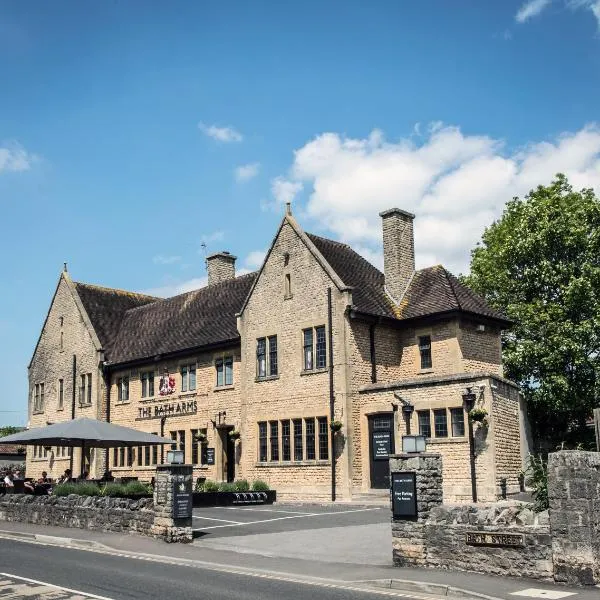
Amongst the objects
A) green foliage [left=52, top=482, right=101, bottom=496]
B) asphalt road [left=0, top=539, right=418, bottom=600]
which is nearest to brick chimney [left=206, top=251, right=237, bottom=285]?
green foliage [left=52, top=482, right=101, bottom=496]

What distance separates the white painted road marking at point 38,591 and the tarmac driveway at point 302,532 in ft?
17.3

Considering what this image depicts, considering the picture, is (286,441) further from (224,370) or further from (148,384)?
(148,384)

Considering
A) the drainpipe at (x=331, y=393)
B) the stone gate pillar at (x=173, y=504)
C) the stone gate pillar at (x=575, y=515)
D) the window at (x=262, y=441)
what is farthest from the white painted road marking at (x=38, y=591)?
the window at (x=262, y=441)

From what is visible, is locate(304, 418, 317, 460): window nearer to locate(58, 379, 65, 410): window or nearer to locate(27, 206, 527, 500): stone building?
locate(27, 206, 527, 500): stone building

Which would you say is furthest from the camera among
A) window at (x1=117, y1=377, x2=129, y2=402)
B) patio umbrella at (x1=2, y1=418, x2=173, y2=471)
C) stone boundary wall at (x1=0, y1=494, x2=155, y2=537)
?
window at (x1=117, y1=377, x2=129, y2=402)

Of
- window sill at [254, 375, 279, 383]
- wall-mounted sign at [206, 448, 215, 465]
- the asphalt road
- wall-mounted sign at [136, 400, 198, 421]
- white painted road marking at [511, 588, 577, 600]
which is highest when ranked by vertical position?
window sill at [254, 375, 279, 383]

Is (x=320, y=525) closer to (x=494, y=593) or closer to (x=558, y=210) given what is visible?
(x=494, y=593)

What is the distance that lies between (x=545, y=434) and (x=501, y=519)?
82.6ft

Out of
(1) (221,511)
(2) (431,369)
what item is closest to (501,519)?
(1) (221,511)

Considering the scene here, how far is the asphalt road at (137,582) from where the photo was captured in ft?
37.2

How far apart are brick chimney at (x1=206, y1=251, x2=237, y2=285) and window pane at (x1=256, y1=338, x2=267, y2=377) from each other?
8905 mm

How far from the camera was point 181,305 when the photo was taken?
41.6 metres

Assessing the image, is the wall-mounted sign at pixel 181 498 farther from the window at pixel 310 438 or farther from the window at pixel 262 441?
the window at pixel 262 441

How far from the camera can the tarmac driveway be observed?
→ 16266 mm
